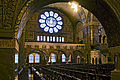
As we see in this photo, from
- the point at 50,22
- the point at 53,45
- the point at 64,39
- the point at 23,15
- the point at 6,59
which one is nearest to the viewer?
the point at 6,59

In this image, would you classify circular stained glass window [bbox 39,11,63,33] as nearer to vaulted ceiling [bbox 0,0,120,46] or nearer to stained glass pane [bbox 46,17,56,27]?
stained glass pane [bbox 46,17,56,27]

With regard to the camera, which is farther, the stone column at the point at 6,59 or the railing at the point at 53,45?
the railing at the point at 53,45

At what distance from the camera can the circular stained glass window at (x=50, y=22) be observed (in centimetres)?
3094

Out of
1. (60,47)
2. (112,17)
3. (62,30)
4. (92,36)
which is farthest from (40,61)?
(112,17)

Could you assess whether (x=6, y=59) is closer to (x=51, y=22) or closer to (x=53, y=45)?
(x=53, y=45)

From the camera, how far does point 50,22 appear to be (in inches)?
1251

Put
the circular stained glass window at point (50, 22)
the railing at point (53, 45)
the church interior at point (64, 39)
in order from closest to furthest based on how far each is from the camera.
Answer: the church interior at point (64, 39)
the railing at point (53, 45)
the circular stained glass window at point (50, 22)

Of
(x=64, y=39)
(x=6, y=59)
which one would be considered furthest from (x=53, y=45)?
(x=6, y=59)

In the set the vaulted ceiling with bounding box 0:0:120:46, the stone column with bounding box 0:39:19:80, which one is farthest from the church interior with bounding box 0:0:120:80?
the stone column with bounding box 0:39:19:80

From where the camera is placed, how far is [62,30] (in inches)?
1249

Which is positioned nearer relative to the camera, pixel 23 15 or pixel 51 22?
pixel 23 15

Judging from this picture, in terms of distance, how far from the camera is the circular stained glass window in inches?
1218

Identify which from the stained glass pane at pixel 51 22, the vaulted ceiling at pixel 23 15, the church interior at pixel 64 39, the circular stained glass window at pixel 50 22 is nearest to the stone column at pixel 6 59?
the vaulted ceiling at pixel 23 15

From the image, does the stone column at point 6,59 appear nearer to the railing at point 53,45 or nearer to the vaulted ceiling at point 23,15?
the vaulted ceiling at point 23,15
